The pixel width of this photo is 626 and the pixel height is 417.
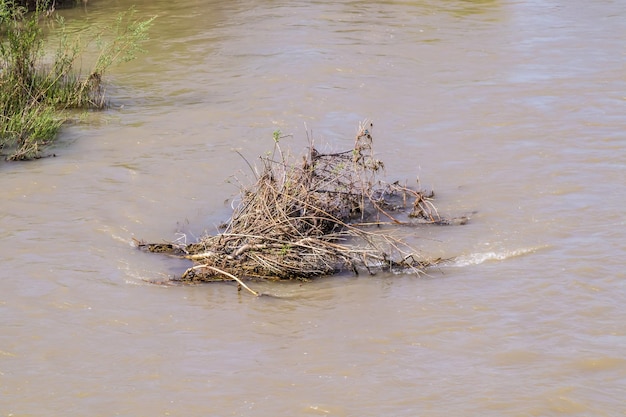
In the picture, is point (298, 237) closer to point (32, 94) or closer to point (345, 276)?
point (345, 276)

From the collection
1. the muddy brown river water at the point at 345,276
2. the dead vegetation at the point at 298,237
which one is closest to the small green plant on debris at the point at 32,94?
the muddy brown river water at the point at 345,276

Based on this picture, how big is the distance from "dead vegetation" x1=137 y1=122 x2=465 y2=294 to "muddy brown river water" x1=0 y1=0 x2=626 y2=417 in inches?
5.3

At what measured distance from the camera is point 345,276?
586 centimetres

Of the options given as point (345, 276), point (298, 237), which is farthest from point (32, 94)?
point (345, 276)

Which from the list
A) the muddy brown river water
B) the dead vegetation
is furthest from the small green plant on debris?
the dead vegetation

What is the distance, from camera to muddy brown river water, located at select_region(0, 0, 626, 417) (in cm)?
458

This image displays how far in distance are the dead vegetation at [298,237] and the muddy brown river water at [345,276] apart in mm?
133

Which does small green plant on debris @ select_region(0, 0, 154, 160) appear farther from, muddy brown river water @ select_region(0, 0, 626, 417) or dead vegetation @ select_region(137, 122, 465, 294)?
dead vegetation @ select_region(137, 122, 465, 294)

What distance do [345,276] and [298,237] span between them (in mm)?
399

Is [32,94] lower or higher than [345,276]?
higher

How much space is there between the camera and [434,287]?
5.69 metres

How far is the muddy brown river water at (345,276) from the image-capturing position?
4.58m

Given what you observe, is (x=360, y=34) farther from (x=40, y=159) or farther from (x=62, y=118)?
(x=40, y=159)

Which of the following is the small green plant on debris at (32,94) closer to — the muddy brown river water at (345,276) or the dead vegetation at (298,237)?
the muddy brown river water at (345,276)
